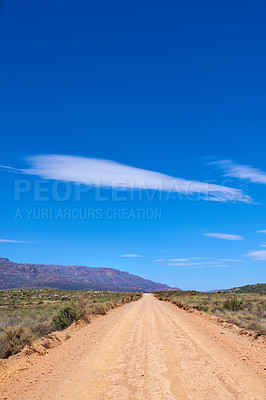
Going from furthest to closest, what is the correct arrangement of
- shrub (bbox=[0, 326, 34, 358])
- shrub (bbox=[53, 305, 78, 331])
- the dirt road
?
shrub (bbox=[53, 305, 78, 331]) < shrub (bbox=[0, 326, 34, 358]) < the dirt road

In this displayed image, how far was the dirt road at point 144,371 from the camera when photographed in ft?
20.1

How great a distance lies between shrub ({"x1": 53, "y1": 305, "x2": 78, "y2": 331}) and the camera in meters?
16.7

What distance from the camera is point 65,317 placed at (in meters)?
17.7

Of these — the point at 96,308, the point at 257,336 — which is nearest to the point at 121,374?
the point at 257,336

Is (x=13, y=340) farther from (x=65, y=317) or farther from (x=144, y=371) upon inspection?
(x=65, y=317)

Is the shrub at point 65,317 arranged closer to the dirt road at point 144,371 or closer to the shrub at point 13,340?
the dirt road at point 144,371

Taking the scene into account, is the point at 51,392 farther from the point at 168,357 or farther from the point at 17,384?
the point at 168,357

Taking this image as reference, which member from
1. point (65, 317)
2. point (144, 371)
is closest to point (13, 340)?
point (144, 371)

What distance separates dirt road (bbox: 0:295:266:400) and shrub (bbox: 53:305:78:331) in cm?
474

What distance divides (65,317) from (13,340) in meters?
6.83

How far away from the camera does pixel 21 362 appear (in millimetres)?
9164

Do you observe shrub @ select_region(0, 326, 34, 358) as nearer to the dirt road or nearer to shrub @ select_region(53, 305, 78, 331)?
the dirt road

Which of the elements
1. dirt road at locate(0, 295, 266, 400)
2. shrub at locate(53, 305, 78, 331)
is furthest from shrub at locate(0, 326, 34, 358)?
shrub at locate(53, 305, 78, 331)

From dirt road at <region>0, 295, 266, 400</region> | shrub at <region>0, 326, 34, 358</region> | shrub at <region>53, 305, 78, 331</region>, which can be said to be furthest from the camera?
shrub at <region>53, 305, 78, 331</region>
